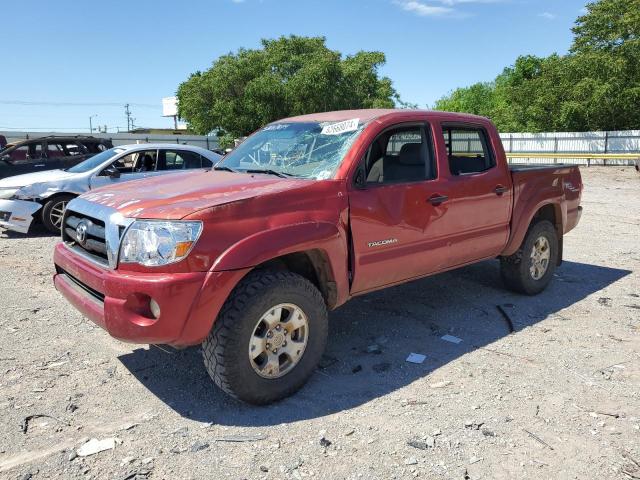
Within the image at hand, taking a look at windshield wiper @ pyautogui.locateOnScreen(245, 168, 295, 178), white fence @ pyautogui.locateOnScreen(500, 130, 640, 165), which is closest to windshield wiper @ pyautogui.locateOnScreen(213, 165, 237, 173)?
windshield wiper @ pyautogui.locateOnScreen(245, 168, 295, 178)

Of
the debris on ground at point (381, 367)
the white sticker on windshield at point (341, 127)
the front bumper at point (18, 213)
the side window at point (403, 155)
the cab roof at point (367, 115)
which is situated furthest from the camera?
the front bumper at point (18, 213)

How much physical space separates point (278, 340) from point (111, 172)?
21.6 feet

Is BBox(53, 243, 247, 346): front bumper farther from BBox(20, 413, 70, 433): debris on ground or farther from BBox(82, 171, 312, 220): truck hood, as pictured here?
BBox(20, 413, 70, 433): debris on ground

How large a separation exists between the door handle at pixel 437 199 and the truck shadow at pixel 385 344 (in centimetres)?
117

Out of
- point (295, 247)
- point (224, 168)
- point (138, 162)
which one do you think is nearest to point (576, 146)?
point (138, 162)

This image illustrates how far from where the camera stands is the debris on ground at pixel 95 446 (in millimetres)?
2953

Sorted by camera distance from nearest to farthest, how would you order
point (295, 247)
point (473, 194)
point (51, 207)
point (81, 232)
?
point (295, 247) → point (81, 232) → point (473, 194) → point (51, 207)

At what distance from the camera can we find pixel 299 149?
13.9ft

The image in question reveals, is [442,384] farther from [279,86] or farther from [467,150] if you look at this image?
[279,86]

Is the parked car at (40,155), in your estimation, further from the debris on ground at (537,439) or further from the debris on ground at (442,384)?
the debris on ground at (537,439)

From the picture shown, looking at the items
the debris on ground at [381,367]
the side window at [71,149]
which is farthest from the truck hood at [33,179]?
the debris on ground at [381,367]

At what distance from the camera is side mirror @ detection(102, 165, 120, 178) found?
29.4 feet

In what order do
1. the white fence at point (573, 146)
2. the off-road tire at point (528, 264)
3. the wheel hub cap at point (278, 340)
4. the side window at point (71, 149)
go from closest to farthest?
the wheel hub cap at point (278, 340) < the off-road tire at point (528, 264) < the side window at point (71, 149) < the white fence at point (573, 146)

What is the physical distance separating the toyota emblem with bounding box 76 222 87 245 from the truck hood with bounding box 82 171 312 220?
7.2 inches
